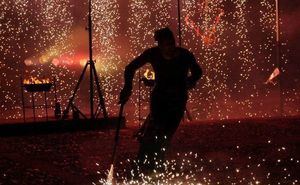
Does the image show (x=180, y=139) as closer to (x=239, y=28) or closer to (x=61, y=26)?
(x=239, y=28)

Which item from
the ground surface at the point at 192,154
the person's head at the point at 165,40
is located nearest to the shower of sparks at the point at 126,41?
the ground surface at the point at 192,154

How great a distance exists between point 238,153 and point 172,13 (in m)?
37.8

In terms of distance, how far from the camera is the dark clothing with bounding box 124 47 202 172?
5.36 meters

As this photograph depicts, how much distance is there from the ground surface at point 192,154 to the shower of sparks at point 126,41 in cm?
2797

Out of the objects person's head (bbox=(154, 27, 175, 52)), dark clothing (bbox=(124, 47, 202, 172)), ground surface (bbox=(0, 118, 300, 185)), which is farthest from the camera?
ground surface (bbox=(0, 118, 300, 185))

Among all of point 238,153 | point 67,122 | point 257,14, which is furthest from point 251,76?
point 238,153

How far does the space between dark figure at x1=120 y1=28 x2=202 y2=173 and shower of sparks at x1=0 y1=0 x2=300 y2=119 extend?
104ft

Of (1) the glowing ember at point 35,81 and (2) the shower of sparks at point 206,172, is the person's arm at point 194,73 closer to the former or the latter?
(2) the shower of sparks at point 206,172

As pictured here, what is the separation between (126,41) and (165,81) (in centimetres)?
3936

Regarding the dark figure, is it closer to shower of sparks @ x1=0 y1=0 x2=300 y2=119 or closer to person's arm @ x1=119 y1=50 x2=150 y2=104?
person's arm @ x1=119 y1=50 x2=150 y2=104

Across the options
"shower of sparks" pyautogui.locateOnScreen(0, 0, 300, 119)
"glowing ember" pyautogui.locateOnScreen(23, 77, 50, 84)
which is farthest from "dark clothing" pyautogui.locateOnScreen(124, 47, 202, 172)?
"shower of sparks" pyautogui.locateOnScreen(0, 0, 300, 119)

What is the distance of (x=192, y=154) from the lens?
7312mm

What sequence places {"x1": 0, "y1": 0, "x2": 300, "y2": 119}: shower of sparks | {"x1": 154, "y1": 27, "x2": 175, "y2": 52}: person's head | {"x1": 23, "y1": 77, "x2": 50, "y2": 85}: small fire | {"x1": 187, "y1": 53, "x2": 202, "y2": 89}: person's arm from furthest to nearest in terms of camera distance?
1. {"x1": 0, "y1": 0, "x2": 300, "y2": 119}: shower of sparks
2. {"x1": 23, "y1": 77, "x2": 50, "y2": 85}: small fire
3. {"x1": 187, "y1": 53, "x2": 202, "y2": 89}: person's arm
4. {"x1": 154, "y1": 27, "x2": 175, "y2": 52}: person's head

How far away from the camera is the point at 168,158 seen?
700cm
